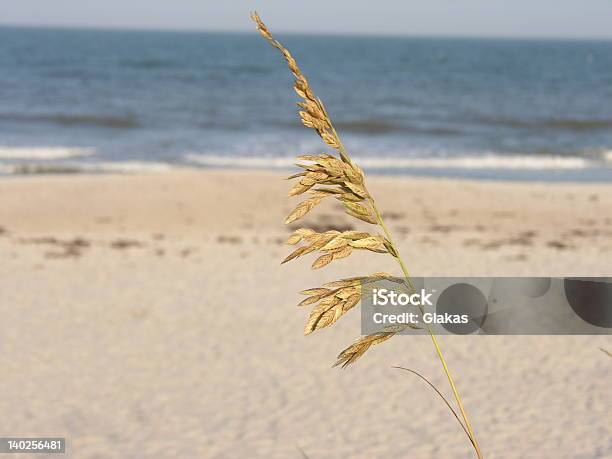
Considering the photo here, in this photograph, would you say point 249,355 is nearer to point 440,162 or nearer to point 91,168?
point 91,168

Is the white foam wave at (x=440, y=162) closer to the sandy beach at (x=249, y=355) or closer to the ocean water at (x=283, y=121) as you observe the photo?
the ocean water at (x=283, y=121)

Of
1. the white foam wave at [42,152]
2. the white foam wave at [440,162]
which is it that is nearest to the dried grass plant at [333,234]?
the white foam wave at [440,162]

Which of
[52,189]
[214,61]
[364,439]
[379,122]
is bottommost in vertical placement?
[364,439]

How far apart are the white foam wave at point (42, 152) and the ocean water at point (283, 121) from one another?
0.11 ft

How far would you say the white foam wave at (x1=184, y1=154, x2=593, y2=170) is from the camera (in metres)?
24.0

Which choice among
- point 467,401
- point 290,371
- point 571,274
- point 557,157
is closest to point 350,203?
point 467,401

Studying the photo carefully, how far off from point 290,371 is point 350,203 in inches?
244

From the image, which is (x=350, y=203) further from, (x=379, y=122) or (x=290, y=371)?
(x=379, y=122)

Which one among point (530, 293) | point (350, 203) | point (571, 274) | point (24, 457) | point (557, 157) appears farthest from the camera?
point (557, 157)

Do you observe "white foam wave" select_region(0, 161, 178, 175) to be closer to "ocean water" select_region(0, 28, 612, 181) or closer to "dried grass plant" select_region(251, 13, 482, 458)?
"ocean water" select_region(0, 28, 612, 181)

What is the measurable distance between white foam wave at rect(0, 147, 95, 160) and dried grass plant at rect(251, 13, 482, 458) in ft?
79.3

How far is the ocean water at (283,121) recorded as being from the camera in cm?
2453

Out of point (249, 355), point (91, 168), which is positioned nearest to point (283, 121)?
point (91, 168)

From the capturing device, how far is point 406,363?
7305 mm
